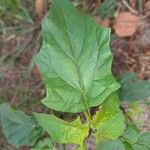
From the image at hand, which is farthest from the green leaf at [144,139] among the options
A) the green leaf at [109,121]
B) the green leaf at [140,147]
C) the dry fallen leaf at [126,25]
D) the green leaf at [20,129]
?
the dry fallen leaf at [126,25]

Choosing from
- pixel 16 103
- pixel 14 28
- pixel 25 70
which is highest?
pixel 14 28

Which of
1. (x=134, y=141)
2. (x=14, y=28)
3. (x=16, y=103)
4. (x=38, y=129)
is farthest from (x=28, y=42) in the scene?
(x=134, y=141)

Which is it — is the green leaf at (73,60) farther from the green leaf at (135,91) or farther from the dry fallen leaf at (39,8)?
the dry fallen leaf at (39,8)

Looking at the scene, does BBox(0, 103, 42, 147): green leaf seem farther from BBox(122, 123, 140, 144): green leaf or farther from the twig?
the twig

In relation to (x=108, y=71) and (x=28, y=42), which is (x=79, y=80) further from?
(x=28, y=42)

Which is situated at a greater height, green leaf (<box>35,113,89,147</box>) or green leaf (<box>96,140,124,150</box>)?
green leaf (<box>35,113,89,147</box>)

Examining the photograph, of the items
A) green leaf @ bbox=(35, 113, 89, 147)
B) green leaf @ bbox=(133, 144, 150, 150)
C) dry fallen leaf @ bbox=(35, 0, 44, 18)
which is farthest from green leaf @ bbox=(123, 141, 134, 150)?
dry fallen leaf @ bbox=(35, 0, 44, 18)

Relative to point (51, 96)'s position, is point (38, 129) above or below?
below
